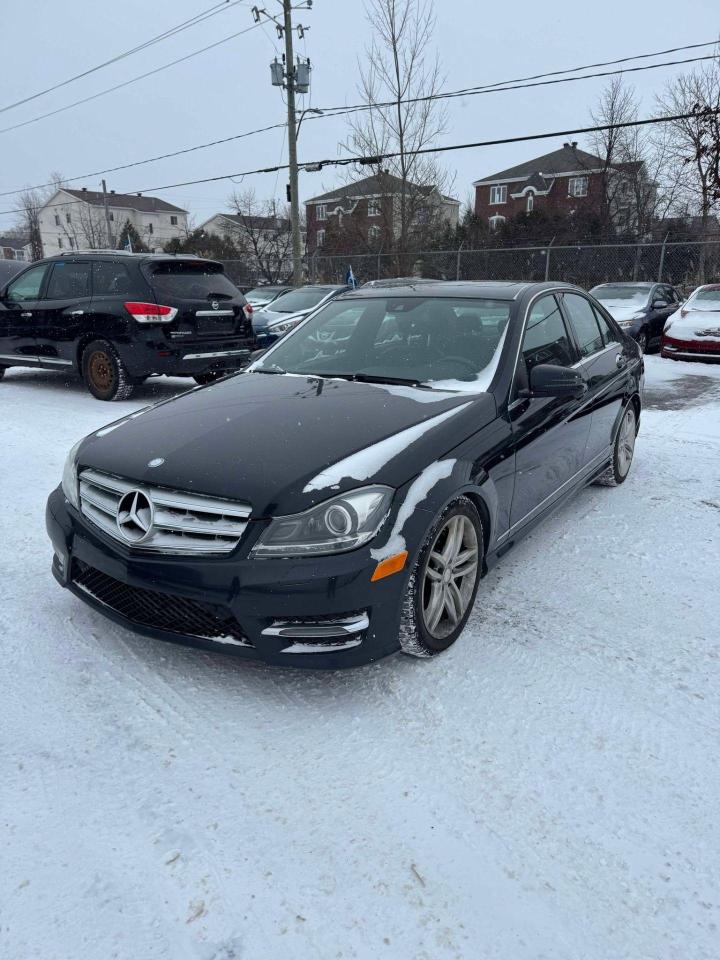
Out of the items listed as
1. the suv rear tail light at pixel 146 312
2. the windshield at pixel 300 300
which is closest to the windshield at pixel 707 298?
the windshield at pixel 300 300

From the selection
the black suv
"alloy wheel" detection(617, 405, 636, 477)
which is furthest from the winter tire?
the black suv

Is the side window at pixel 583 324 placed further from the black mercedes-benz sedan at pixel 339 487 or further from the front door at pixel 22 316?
the front door at pixel 22 316

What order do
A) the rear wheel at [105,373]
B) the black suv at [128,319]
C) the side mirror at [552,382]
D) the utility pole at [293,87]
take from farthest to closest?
the utility pole at [293,87] < the rear wheel at [105,373] < the black suv at [128,319] < the side mirror at [552,382]

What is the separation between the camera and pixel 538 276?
24719mm

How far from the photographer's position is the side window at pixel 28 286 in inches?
347

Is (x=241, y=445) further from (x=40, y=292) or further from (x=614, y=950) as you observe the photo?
A: (x=40, y=292)

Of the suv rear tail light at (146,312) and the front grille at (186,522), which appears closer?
the front grille at (186,522)

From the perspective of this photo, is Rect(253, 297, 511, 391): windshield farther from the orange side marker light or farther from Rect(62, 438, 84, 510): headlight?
Result: Rect(62, 438, 84, 510): headlight

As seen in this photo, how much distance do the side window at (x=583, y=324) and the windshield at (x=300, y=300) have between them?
30.7 feet

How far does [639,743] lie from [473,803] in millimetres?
677

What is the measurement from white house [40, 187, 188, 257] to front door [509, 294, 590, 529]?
239ft

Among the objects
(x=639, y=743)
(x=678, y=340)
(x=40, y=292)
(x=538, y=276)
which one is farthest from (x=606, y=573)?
(x=538, y=276)

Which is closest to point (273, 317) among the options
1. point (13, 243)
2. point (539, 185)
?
point (539, 185)

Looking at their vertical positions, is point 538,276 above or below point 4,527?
above
